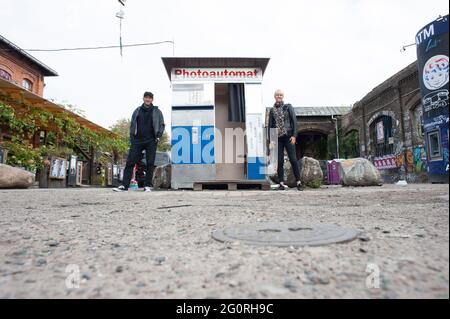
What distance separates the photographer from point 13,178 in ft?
25.1

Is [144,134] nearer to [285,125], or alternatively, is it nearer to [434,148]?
[285,125]

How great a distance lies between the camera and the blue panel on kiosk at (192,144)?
681 cm

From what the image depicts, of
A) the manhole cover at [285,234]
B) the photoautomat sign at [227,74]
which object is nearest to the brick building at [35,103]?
the photoautomat sign at [227,74]

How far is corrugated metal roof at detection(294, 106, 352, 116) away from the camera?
21.3 metres

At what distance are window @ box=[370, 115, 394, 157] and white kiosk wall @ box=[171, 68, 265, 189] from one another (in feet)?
33.6

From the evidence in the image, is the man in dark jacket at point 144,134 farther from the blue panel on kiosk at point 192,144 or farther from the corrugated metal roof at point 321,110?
the corrugated metal roof at point 321,110

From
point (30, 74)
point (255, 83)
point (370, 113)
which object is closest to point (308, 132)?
point (370, 113)

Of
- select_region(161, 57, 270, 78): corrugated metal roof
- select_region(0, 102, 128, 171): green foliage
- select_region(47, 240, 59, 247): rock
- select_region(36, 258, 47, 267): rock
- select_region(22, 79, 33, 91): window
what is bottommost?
select_region(36, 258, 47, 267): rock

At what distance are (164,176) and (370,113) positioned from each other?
13.3 meters

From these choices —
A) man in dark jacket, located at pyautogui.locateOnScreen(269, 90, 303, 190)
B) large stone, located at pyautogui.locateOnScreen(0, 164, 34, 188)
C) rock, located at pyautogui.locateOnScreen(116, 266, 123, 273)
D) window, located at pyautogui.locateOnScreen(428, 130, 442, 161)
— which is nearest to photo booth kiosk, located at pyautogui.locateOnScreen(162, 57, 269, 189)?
man in dark jacket, located at pyautogui.locateOnScreen(269, 90, 303, 190)

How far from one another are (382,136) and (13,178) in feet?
50.5

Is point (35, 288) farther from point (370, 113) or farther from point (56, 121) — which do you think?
point (370, 113)

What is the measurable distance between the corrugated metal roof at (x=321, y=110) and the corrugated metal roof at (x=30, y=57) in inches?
615

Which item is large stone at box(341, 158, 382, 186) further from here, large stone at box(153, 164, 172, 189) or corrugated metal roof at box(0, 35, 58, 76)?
corrugated metal roof at box(0, 35, 58, 76)
